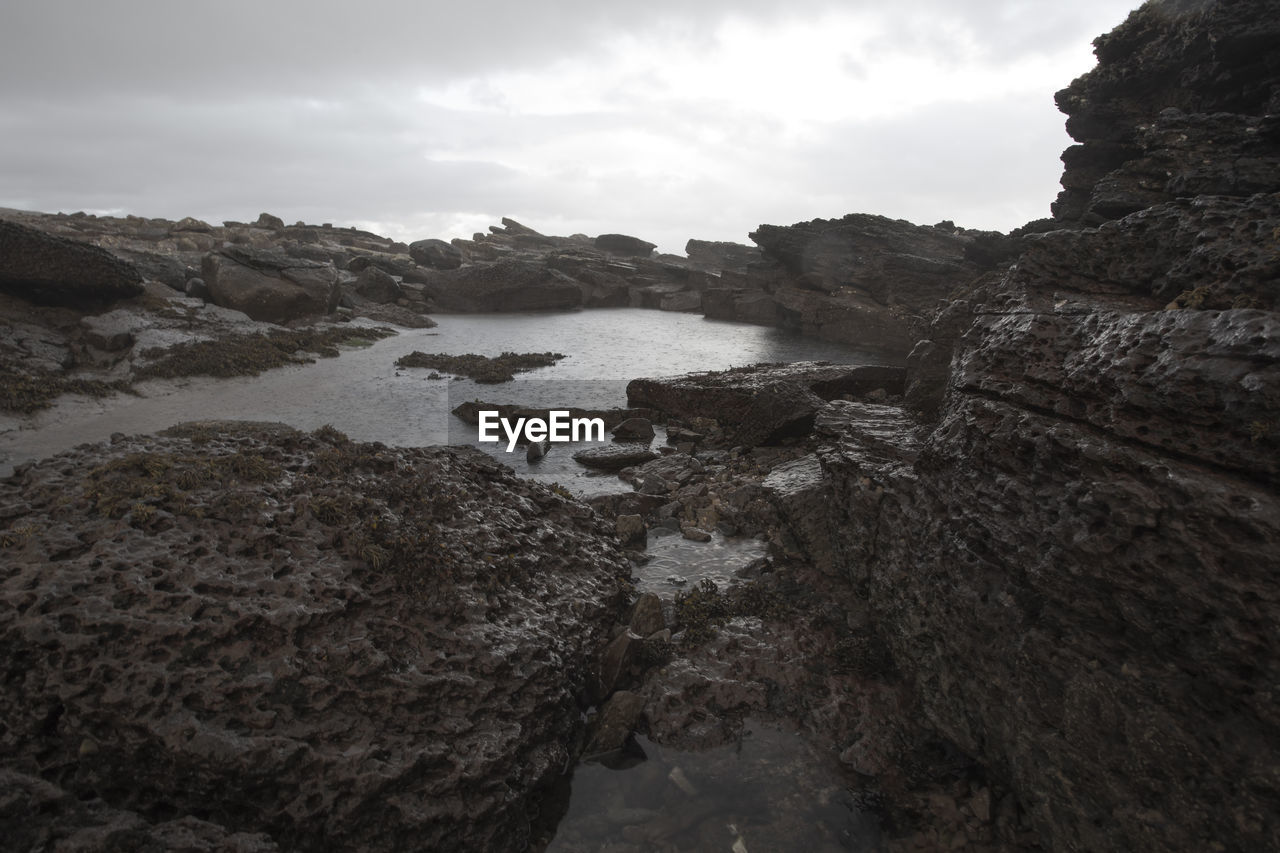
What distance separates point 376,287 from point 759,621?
3110 cm

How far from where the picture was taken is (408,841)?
391 centimetres

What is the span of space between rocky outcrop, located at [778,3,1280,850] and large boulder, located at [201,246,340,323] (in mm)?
22890

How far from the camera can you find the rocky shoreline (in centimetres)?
334

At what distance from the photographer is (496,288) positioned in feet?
120

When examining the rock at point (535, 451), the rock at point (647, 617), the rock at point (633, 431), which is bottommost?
the rock at point (647, 617)

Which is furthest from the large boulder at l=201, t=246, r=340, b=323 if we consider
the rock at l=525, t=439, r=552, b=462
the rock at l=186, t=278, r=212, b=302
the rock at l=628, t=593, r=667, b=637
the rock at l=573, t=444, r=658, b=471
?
the rock at l=628, t=593, r=667, b=637

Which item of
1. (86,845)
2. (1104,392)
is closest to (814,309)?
(1104,392)

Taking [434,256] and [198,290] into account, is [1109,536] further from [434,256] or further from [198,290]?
[434,256]

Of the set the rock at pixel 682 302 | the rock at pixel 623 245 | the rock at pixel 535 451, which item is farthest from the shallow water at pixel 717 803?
the rock at pixel 623 245

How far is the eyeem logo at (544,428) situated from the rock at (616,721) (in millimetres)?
7558

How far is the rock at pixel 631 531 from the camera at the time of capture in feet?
26.5

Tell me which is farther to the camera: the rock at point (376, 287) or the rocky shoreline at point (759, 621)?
the rock at point (376, 287)

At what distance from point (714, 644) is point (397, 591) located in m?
2.82

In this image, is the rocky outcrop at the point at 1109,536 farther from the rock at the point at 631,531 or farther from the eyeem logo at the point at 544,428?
the eyeem logo at the point at 544,428
